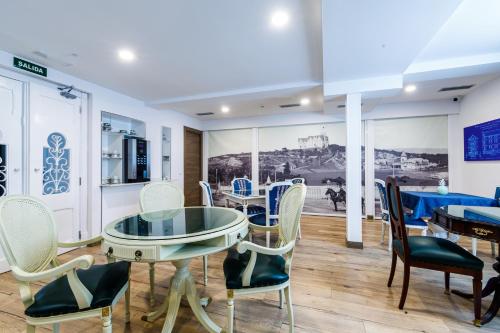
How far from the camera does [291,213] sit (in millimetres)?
1764

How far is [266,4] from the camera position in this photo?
185 cm

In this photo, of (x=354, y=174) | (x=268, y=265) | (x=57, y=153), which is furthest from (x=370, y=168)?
(x=57, y=153)

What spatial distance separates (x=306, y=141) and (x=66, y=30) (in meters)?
4.68

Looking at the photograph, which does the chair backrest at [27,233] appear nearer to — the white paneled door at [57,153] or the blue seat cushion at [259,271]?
the blue seat cushion at [259,271]

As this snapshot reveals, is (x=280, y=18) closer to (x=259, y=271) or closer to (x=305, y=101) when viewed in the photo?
(x=259, y=271)

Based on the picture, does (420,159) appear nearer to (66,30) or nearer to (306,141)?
(306,141)

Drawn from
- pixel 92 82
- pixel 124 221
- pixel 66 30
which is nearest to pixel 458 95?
pixel 124 221

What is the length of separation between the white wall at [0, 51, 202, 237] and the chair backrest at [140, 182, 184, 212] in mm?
1724

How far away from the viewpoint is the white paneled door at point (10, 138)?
8.52 ft

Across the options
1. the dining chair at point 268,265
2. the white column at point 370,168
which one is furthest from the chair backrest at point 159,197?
the white column at point 370,168

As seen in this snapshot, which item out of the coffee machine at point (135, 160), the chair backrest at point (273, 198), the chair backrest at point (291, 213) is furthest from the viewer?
the coffee machine at point (135, 160)

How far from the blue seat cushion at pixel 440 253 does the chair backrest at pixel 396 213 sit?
2.8 inches

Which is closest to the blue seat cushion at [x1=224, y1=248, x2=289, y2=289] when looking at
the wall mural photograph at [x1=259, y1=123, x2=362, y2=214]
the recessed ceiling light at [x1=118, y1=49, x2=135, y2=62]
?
the recessed ceiling light at [x1=118, y1=49, x2=135, y2=62]

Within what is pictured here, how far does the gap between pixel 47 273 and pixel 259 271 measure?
3.88ft
